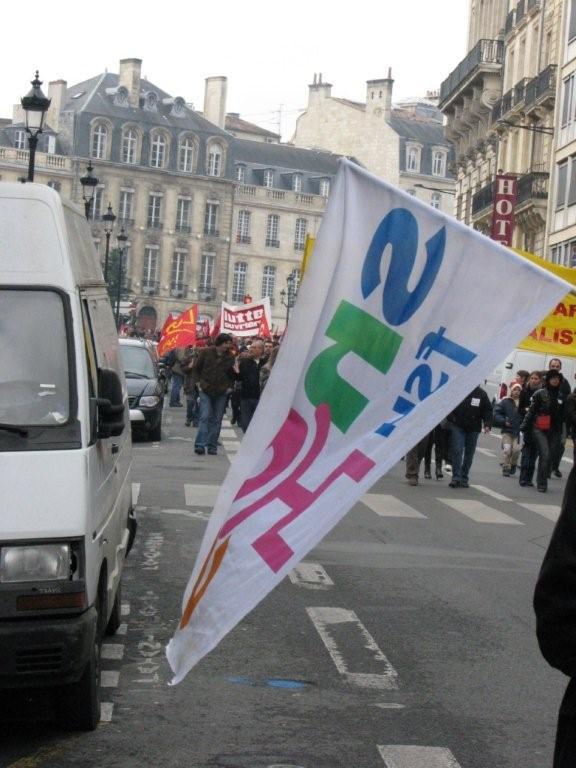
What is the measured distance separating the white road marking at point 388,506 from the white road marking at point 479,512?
593 millimetres

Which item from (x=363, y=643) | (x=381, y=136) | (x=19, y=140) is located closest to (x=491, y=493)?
(x=363, y=643)

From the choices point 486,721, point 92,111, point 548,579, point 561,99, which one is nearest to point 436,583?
point 486,721

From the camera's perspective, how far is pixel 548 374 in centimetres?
2350

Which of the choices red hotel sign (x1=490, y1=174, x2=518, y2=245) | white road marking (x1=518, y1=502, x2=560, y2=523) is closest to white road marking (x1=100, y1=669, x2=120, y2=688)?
white road marking (x1=518, y1=502, x2=560, y2=523)

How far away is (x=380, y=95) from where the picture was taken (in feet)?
430

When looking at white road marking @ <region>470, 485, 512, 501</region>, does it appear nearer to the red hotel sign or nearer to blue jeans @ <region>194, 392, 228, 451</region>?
blue jeans @ <region>194, 392, 228, 451</region>

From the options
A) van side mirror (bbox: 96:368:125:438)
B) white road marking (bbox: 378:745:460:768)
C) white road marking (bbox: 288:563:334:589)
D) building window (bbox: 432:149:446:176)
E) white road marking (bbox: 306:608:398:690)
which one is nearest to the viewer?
white road marking (bbox: 378:745:460:768)

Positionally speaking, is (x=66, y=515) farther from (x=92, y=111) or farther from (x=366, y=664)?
(x=92, y=111)

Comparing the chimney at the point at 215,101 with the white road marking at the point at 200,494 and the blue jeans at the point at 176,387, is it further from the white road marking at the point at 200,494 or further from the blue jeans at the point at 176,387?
the white road marking at the point at 200,494

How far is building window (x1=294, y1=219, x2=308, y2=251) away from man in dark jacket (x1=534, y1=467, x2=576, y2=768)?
124m

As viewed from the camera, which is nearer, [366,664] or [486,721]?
[486,721]

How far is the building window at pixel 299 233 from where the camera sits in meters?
128

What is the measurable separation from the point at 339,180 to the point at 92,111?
115531mm

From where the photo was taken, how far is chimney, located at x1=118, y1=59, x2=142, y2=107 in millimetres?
119125
